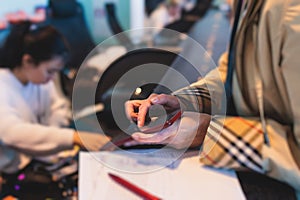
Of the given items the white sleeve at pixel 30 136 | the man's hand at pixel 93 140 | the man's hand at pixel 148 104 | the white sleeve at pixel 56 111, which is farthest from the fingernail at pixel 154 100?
the white sleeve at pixel 56 111

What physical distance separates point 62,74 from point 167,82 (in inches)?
40.5

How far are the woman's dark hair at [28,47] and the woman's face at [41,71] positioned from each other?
0.01 m

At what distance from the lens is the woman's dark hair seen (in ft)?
2.73

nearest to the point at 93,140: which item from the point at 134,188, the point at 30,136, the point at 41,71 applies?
the point at 134,188

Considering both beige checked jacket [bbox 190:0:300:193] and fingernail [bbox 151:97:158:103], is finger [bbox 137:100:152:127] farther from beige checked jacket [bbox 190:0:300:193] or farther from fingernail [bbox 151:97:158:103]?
beige checked jacket [bbox 190:0:300:193]

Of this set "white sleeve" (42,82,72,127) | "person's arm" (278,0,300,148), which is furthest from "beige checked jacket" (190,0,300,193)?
"white sleeve" (42,82,72,127)

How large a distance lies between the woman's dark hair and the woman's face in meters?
0.01

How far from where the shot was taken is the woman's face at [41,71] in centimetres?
83

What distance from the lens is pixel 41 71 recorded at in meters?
0.84

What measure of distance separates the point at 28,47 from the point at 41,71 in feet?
0.25

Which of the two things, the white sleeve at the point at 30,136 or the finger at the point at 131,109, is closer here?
the finger at the point at 131,109

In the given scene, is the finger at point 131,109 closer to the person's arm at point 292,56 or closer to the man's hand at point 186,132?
the man's hand at point 186,132

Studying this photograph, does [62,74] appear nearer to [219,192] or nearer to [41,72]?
[41,72]

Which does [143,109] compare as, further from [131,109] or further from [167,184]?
[167,184]
